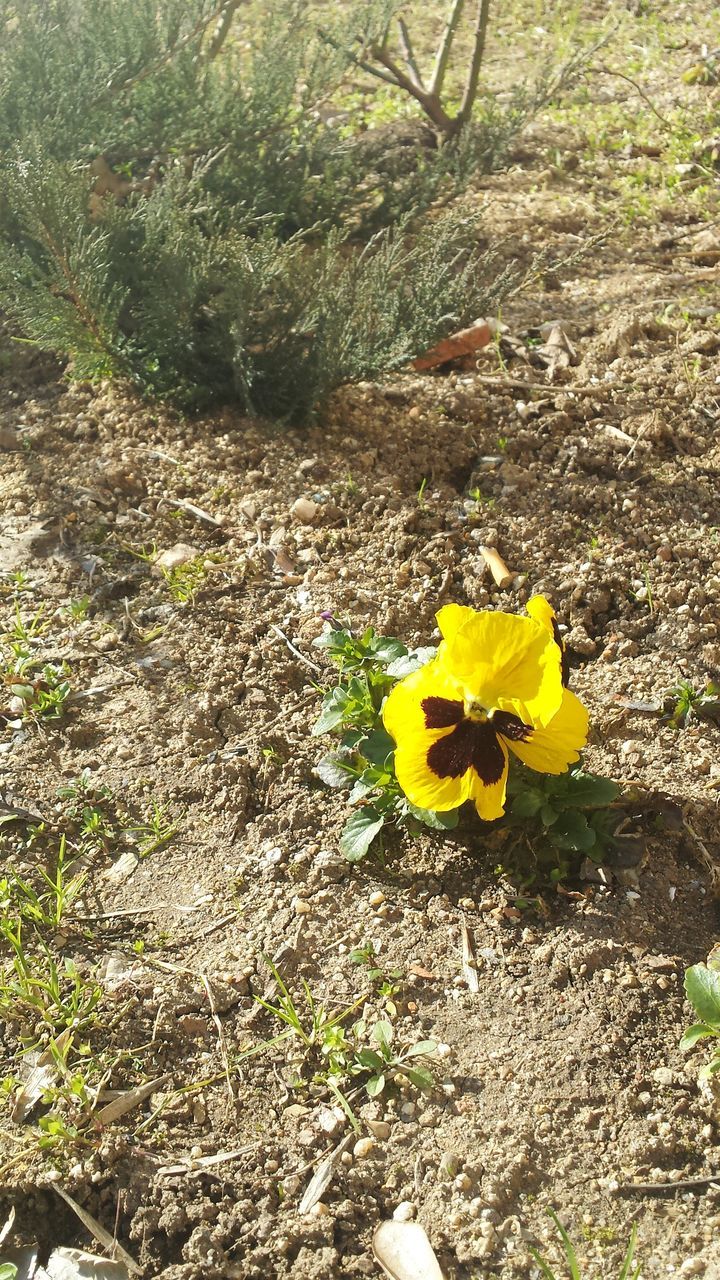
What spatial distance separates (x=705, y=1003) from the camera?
1773 mm

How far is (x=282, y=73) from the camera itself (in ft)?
14.2

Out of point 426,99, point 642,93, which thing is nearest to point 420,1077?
point 426,99

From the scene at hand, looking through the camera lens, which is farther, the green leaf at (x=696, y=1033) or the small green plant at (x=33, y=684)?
the small green plant at (x=33, y=684)

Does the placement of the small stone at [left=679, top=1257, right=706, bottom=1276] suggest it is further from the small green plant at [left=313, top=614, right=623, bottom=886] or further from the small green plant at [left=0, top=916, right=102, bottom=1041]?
the small green plant at [left=0, top=916, right=102, bottom=1041]

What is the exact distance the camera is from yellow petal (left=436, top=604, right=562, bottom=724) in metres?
1.90

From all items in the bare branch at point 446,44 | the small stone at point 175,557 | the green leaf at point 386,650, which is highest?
the bare branch at point 446,44

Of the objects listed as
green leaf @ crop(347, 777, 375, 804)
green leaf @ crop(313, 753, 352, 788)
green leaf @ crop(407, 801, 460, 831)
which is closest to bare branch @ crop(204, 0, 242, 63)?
green leaf @ crop(313, 753, 352, 788)

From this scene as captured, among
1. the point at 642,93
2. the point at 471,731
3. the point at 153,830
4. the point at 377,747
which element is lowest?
the point at 153,830

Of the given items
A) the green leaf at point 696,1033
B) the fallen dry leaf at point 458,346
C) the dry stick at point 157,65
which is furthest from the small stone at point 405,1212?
the dry stick at point 157,65

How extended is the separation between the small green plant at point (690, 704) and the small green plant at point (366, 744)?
0.59 metres

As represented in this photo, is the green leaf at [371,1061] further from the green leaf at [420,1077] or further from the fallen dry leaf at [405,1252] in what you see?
the fallen dry leaf at [405,1252]

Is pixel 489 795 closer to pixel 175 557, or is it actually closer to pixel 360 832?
pixel 360 832

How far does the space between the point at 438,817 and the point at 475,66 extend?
3466mm

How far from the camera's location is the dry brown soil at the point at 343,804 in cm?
176
